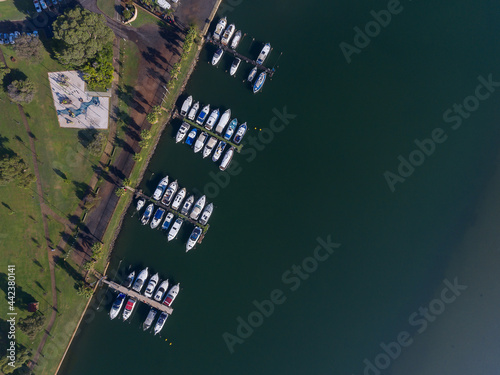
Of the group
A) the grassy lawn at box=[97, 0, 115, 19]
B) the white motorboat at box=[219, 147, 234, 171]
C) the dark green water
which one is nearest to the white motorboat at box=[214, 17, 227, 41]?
the dark green water

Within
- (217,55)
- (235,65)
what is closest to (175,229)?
(235,65)

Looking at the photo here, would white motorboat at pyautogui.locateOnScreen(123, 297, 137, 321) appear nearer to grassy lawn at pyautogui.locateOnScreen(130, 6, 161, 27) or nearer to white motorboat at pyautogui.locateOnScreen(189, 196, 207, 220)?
white motorboat at pyautogui.locateOnScreen(189, 196, 207, 220)

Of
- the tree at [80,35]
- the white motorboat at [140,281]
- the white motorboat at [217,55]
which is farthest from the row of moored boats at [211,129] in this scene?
the white motorboat at [140,281]

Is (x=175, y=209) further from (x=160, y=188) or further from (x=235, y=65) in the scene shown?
(x=235, y=65)

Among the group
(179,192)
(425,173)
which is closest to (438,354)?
(425,173)

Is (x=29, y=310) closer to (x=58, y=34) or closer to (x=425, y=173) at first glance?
(x=58, y=34)
